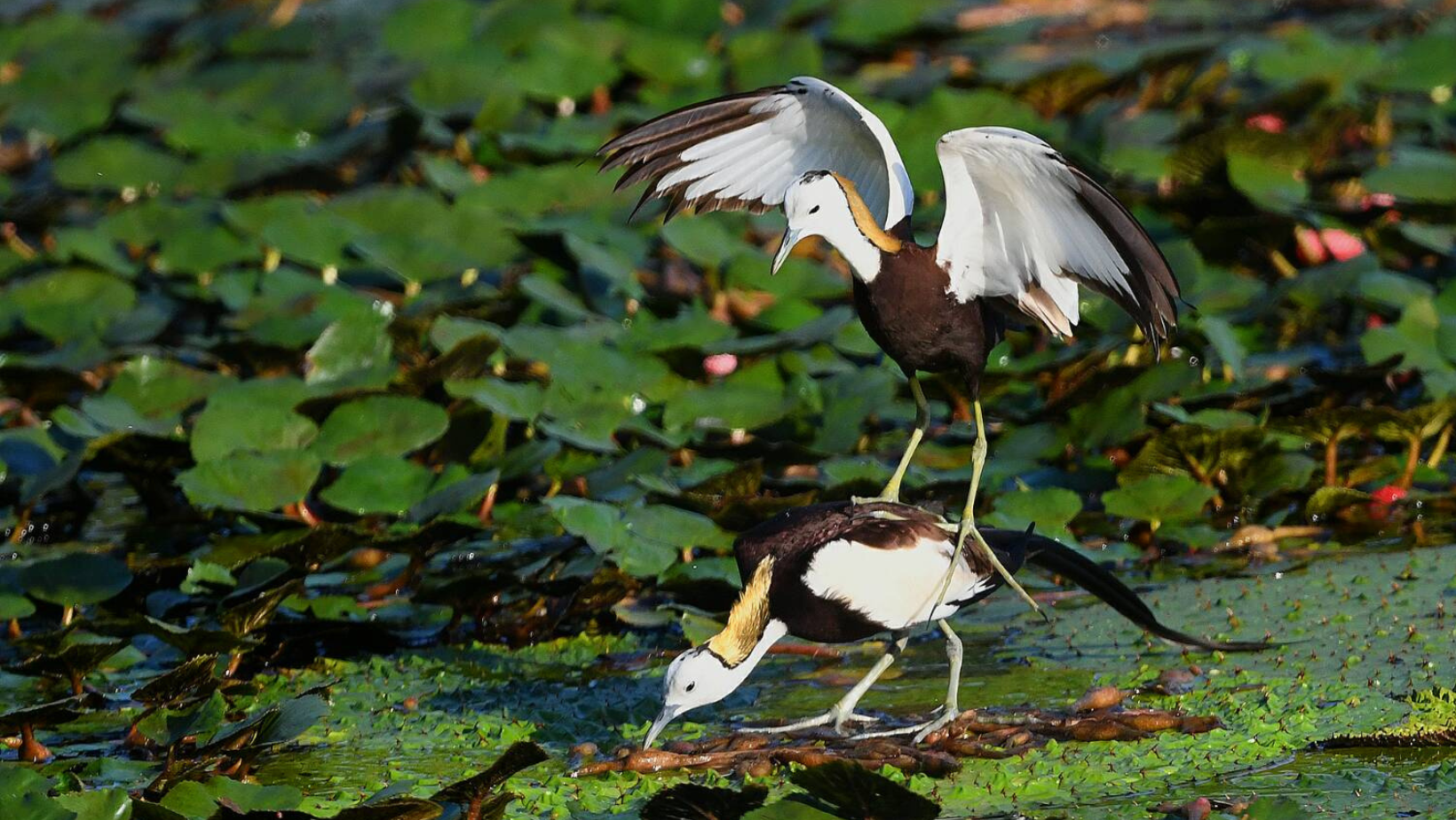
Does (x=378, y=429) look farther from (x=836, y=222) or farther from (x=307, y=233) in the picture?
(x=836, y=222)

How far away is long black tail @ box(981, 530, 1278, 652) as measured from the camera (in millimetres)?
4152

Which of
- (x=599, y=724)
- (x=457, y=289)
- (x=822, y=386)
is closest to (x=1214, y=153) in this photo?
(x=822, y=386)

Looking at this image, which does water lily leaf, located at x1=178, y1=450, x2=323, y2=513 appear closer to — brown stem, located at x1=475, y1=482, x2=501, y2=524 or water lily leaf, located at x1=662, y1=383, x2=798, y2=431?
brown stem, located at x1=475, y1=482, x2=501, y2=524

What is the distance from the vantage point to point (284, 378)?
5.73 meters

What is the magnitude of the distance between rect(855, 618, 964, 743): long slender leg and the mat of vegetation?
0.52 ft

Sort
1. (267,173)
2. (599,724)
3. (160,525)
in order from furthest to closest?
1. (267,173)
2. (160,525)
3. (599,724)

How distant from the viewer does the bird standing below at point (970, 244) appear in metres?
3.81

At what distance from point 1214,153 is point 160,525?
160 inches

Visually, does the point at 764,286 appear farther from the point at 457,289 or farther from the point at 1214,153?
the point at 1214,153

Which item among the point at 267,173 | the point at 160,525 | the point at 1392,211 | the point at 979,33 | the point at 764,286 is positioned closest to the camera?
the point at 160,525

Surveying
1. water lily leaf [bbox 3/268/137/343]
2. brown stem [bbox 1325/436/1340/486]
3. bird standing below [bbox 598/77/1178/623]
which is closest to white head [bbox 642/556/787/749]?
bird standing below [bbox 598/77/1178/623]

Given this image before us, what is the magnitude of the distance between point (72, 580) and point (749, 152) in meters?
1.96

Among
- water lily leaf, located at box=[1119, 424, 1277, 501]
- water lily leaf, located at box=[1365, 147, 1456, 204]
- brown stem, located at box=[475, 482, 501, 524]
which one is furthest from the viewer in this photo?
water lily leaf, located at box=[1365, 147, 1456, 204]

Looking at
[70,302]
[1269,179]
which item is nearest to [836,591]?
[1269,179]
